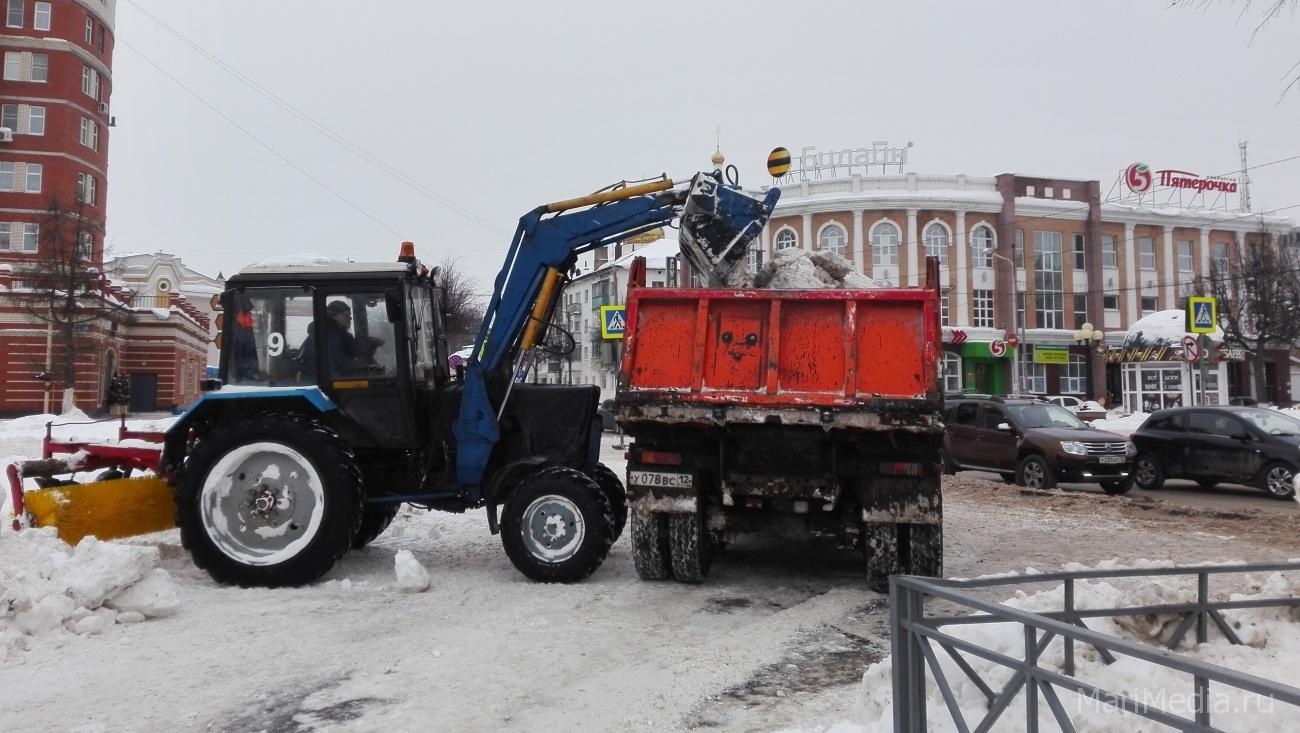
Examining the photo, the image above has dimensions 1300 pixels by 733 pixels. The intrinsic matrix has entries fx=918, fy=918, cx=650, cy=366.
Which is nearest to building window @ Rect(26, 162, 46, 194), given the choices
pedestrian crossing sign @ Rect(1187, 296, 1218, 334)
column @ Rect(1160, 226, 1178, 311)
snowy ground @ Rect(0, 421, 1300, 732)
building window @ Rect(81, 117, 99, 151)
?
building window @ Rect(81, 117, 99, 151)

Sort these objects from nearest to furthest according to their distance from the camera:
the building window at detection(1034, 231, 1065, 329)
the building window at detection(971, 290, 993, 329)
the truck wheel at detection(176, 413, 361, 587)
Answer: the truck wheel at detection(176, 413, 361, 587) < the building window at detection(971, 290, 993, 329) < the building window at detection(1034, 231, 1065, 329)

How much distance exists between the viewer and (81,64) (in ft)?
170

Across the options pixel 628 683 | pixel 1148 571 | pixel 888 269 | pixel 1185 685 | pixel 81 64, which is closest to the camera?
pixel 1185 685

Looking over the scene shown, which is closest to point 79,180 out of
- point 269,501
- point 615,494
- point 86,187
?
point 86,187

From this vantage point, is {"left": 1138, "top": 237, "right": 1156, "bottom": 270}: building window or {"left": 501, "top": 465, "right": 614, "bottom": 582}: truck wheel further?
{"left": 1138, "top": 237, "right": 1156, "bottom": 270}: building window

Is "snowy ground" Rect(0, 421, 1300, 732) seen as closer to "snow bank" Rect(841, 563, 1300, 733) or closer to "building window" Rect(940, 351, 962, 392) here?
"snow bank" Rect(841, 563, 1300, 733)

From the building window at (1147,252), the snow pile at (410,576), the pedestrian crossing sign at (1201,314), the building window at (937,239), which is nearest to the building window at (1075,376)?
the building window at (1147,252)

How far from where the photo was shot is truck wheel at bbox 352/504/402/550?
28.4ft

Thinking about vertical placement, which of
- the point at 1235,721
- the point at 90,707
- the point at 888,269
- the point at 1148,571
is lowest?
the point at 90,707

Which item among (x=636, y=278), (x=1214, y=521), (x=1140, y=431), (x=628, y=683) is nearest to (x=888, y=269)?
(x=1140, y=431)

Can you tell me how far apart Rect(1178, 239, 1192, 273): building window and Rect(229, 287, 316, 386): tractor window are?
56.1 metres

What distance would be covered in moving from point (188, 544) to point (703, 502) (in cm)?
415

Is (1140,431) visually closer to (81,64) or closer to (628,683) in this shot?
(628,683)

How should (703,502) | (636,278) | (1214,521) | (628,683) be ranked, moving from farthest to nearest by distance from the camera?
(1214,521)
(636,278)
(703,502)
(628,683)
